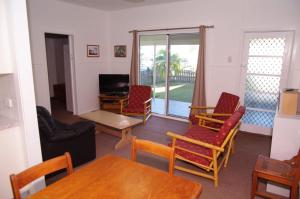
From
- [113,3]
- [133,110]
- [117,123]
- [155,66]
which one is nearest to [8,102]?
[117,123]

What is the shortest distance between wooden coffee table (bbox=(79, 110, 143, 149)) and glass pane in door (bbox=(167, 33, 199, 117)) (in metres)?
1.78

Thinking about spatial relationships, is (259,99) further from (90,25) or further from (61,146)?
(90,25)

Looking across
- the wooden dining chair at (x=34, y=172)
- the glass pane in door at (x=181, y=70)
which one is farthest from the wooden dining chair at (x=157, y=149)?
the glass pane in door at (x=181, y=70)

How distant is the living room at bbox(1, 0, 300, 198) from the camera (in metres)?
3.96

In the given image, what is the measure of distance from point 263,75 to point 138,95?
273cm

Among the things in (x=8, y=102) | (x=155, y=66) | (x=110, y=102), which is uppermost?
(x=155, y=66)

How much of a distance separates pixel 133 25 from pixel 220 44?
236 cm

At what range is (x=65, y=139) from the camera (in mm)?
2816

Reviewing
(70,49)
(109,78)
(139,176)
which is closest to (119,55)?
(109,78)

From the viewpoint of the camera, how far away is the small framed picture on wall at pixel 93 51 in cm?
565

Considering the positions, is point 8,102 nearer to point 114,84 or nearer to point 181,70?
point 114,84

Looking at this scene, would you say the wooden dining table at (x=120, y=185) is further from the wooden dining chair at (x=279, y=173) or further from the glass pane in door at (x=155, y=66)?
the glass pane in door at (x=155, y=66)

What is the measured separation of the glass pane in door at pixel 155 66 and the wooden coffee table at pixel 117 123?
1757 millimetres

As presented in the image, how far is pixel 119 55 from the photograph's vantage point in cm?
602
